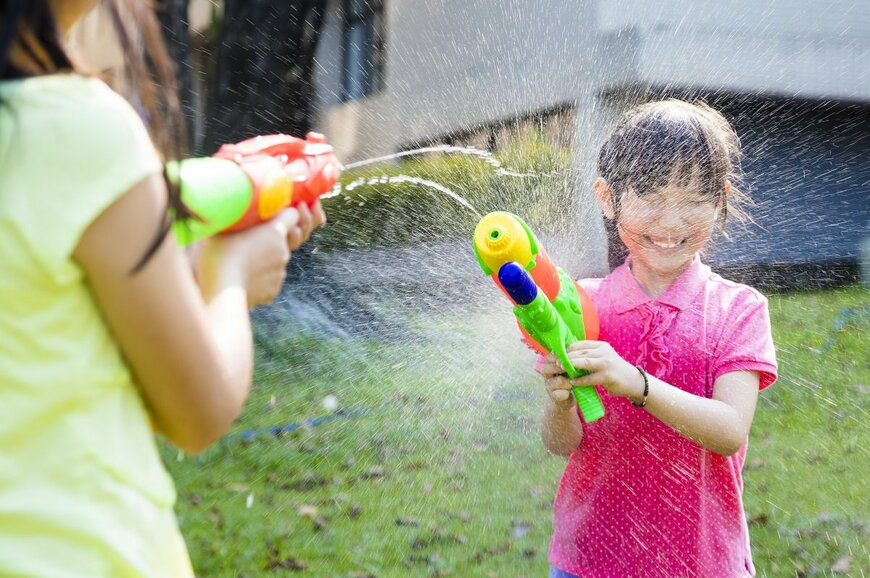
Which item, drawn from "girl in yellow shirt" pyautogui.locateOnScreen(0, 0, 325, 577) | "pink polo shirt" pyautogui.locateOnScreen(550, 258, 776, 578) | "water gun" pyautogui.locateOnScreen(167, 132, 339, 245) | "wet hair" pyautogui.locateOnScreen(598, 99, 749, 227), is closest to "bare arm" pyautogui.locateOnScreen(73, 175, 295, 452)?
"girl in yellow shirt" pyautogui.locateOnScreen(0, 0, 325, 577)

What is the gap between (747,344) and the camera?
6.84 ft

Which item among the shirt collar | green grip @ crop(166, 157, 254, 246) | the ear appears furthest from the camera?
the ear

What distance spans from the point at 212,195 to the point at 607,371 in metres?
0.93

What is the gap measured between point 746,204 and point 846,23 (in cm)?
293

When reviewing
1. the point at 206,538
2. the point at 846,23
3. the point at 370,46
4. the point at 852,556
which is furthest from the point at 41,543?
the point at 846,23

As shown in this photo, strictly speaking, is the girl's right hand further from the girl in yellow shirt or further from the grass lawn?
the grass lawn

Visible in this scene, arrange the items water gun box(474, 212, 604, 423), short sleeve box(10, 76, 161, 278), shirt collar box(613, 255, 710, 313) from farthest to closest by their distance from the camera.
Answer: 1. shirt collar box(613, 255, 710, 313)
2. water gun box(474, 212, 604, 423)
3. short sleeve box(10, 76, 161, 278)

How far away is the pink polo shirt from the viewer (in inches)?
82.2

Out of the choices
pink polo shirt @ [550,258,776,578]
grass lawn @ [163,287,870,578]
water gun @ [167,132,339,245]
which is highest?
water gun @ [167,132,339,245]

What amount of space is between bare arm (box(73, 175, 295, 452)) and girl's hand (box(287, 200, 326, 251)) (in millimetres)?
255

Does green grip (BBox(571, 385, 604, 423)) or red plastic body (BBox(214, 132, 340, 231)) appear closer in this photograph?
red plastic body (BBox(214, 132, 340, 231))

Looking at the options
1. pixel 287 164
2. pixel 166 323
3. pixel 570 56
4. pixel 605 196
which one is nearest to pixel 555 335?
pixel 605 196

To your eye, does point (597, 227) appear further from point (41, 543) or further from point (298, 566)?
point (41, 543)

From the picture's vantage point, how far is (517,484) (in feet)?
14.7
